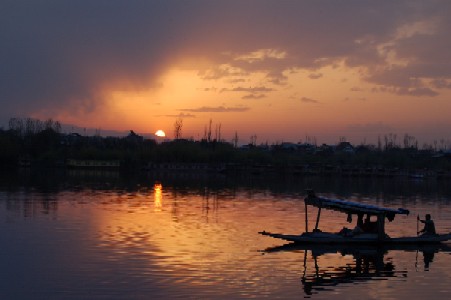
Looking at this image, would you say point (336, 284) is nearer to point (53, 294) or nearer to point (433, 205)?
point (53, 294)

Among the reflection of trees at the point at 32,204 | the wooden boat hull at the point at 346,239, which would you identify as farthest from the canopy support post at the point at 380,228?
the reflection of trees at the point at 32,204

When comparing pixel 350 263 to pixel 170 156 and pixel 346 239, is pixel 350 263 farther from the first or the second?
pixel 170 156

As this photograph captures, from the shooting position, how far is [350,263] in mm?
21094

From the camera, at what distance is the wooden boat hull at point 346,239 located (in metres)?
23.2

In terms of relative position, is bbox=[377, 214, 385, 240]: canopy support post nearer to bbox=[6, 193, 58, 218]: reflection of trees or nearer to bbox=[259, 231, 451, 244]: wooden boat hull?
bbox=[259, 231, 451, 244]: wooden boat hull

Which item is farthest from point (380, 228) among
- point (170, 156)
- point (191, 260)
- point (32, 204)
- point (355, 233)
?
point (170, 156)

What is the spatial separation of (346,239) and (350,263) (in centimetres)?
251

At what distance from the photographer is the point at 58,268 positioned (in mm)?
18938

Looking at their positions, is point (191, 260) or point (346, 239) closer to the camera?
point (191, 260)

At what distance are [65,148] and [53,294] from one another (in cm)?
11387

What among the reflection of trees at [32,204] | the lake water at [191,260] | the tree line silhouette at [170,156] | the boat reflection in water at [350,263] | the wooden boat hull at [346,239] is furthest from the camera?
the tree line silhouette at [170,156]

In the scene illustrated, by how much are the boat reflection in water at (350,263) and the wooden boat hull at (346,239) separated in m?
0.18

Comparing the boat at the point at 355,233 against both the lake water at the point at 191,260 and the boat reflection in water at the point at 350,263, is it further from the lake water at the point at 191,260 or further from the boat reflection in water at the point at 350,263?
the lake water at the point at 191,260

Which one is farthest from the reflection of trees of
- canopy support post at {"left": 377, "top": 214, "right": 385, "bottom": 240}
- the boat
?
canopy support post at {"left": 377, "top": 214, "right": 385, "bottom": 240}
